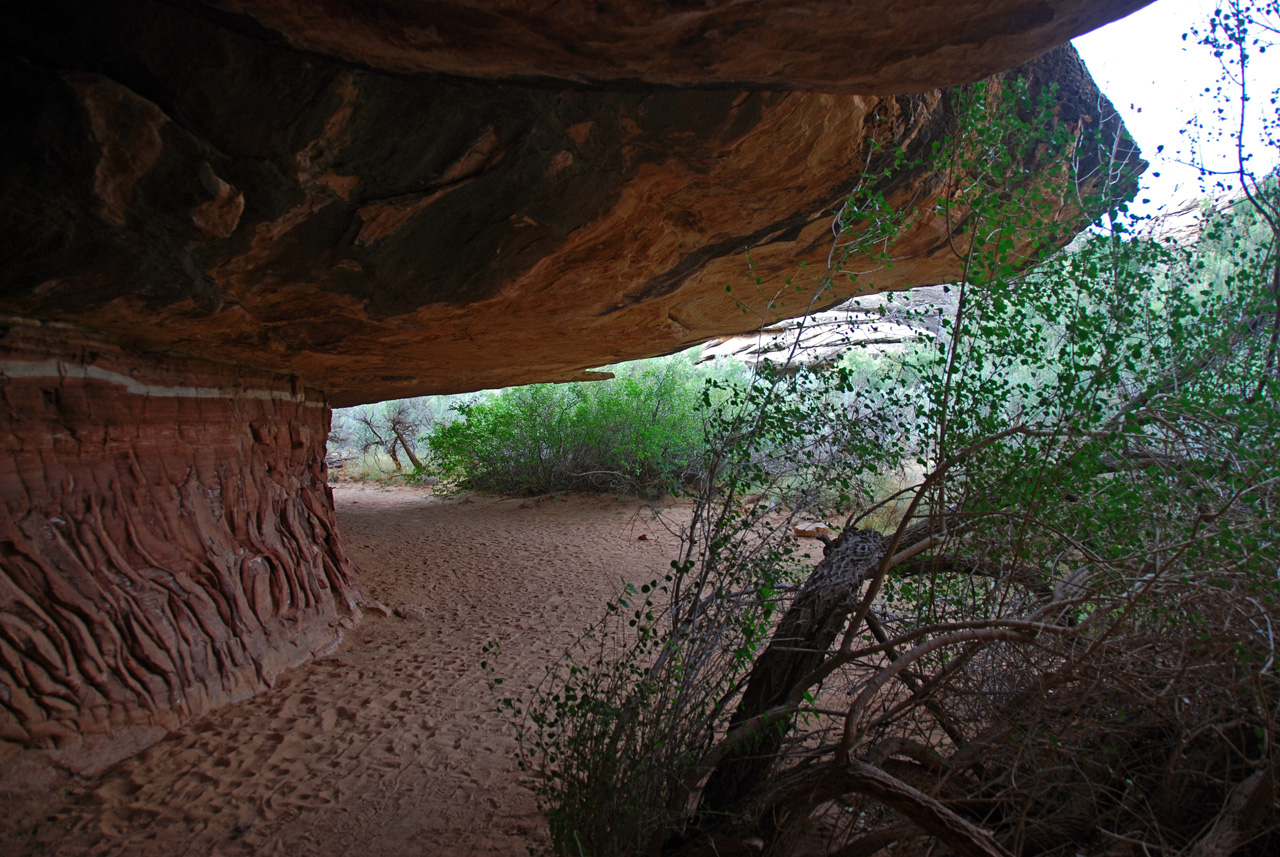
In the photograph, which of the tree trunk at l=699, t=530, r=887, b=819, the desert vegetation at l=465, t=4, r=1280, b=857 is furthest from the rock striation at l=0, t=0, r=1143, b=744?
the tree trunk at l=699, t=530, r=887, b=819

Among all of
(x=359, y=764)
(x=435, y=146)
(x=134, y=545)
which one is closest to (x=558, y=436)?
(x=134, y=545)

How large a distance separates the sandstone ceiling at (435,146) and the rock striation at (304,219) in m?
0.01

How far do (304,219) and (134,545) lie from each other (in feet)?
7.35

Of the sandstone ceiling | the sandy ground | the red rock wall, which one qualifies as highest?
the sandstone ceiling

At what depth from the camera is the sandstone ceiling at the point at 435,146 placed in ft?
4.91

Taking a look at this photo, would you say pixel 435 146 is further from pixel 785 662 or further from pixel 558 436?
pixel 558 436

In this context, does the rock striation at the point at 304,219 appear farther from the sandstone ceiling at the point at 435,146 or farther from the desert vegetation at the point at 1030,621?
the desert vegetation at the point at 1030,621

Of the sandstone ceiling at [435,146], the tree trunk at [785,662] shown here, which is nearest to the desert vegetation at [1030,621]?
the tree trunk at [785,662]

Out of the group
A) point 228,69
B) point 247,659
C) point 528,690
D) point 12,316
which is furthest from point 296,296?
point 528,690

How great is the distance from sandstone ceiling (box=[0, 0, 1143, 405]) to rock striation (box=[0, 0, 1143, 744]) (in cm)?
1

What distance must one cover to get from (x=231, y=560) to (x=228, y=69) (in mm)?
3203

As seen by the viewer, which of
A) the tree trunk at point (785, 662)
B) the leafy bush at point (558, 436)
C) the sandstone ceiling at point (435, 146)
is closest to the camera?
the sandstone ceiling at point (435, 146)

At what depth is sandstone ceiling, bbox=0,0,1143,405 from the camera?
150 centimetres

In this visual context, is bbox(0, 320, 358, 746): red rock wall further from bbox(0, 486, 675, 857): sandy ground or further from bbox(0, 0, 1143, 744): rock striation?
bbox(0, 486, 675, 857): sandy ground
